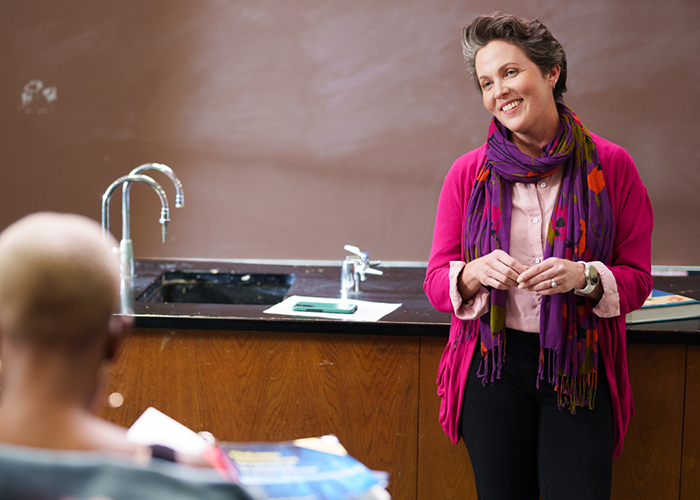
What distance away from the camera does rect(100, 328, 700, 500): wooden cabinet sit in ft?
5.98

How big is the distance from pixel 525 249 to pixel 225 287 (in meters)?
1.45

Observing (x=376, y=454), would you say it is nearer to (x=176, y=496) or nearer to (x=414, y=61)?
(x=176, y=496)

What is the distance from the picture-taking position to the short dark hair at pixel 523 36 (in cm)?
145

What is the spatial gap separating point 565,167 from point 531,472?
2.26 feet

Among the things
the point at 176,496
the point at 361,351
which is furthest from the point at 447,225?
the point at 176,496

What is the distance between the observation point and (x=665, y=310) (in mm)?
1873

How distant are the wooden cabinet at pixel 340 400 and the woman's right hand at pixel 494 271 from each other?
443 millimetres

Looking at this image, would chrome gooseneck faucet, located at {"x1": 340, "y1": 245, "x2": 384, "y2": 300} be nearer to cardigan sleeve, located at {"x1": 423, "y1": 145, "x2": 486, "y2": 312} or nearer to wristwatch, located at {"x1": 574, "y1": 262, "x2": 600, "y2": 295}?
cardigan sleeve, located at {"x1": 423, "y1": 145, "x2": 486, "y2": 312}

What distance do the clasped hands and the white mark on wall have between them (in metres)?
2.28

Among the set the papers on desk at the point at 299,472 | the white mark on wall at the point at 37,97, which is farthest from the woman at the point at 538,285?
the white mark on wall at the point at 37,97

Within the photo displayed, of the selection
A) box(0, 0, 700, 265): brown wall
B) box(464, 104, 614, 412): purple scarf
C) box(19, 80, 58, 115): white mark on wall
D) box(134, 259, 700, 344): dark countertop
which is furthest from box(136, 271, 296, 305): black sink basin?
box(464, 104, 614, 412): purple scarf

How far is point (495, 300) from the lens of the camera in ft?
4.76

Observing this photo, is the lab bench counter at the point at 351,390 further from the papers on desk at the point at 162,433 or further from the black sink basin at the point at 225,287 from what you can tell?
the papers on desk at the point at 162,433

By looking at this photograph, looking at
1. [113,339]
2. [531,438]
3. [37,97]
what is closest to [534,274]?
[531,438]
